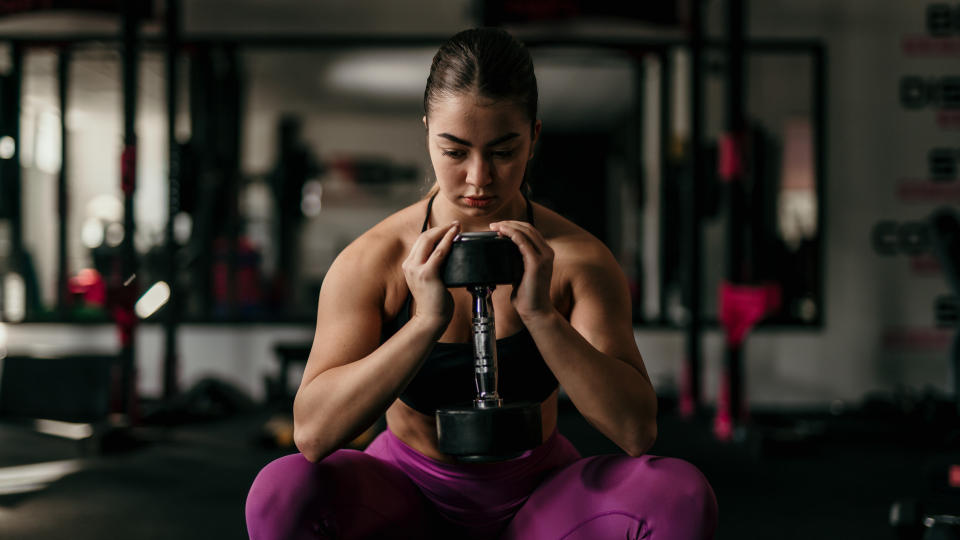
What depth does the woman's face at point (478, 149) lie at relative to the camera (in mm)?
1000

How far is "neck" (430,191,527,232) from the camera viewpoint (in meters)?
1.14

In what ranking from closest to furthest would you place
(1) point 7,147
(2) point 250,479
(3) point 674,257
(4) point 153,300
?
(2) point 250,479 < (1) point 7,147 < (4) point 153,300 < (3) point 674,257

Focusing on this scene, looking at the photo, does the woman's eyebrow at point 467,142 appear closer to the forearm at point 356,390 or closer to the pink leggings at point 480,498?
the forearm at point 356,390

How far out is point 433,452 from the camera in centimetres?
118

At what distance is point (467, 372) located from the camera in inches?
44.4

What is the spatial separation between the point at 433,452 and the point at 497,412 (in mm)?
271

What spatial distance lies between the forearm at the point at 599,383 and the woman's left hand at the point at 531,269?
0.05 ft

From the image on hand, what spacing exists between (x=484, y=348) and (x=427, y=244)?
15 cm

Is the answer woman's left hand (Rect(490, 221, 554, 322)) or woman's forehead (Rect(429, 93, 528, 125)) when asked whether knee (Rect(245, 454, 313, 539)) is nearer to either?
woman's left hand (Rect(490, 221, 554, 322))

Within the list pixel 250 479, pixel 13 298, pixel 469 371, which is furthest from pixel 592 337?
pixel 13 298

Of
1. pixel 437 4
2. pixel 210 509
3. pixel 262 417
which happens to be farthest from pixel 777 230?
pixel 210 509

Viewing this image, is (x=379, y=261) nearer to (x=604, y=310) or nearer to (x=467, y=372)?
(x=467, y=372)

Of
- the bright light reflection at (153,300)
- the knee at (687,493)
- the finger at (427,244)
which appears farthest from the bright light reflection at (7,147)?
the knee at (687,493)

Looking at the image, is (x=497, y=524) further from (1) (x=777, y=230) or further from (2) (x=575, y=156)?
(2) (x=575, y=156)
